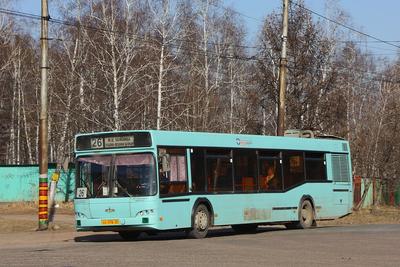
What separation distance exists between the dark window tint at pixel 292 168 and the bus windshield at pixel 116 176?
6.01 m

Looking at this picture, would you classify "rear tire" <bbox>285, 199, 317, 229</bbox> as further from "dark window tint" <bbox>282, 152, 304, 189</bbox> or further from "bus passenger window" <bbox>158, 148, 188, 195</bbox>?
"bus passenger window" <bbox>158, 148, 188, 195</bbox>

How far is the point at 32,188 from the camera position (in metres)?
36.6

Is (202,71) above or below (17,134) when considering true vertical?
above

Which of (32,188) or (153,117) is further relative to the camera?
(153,117)

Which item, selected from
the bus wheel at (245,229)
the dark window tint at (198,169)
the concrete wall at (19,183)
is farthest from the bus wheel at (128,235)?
the concrete wall at (19,183)

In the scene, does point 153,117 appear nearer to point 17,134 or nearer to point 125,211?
point 17,134

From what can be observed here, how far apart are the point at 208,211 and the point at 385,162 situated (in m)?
30.6

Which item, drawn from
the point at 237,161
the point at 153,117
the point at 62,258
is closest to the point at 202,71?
the point at 153,117

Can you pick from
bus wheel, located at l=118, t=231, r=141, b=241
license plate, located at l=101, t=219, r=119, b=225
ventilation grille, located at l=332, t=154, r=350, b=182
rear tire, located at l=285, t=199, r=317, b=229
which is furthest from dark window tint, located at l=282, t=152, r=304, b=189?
license plate, located at l=101, t=219, r=119, b=225

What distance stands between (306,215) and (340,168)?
8.46 feet

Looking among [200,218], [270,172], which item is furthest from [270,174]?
[200,218]

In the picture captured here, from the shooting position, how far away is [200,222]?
19078 mm

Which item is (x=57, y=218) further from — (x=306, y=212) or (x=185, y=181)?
(x=185, y=181)

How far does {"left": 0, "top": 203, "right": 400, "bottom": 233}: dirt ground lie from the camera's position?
78.8 ft
